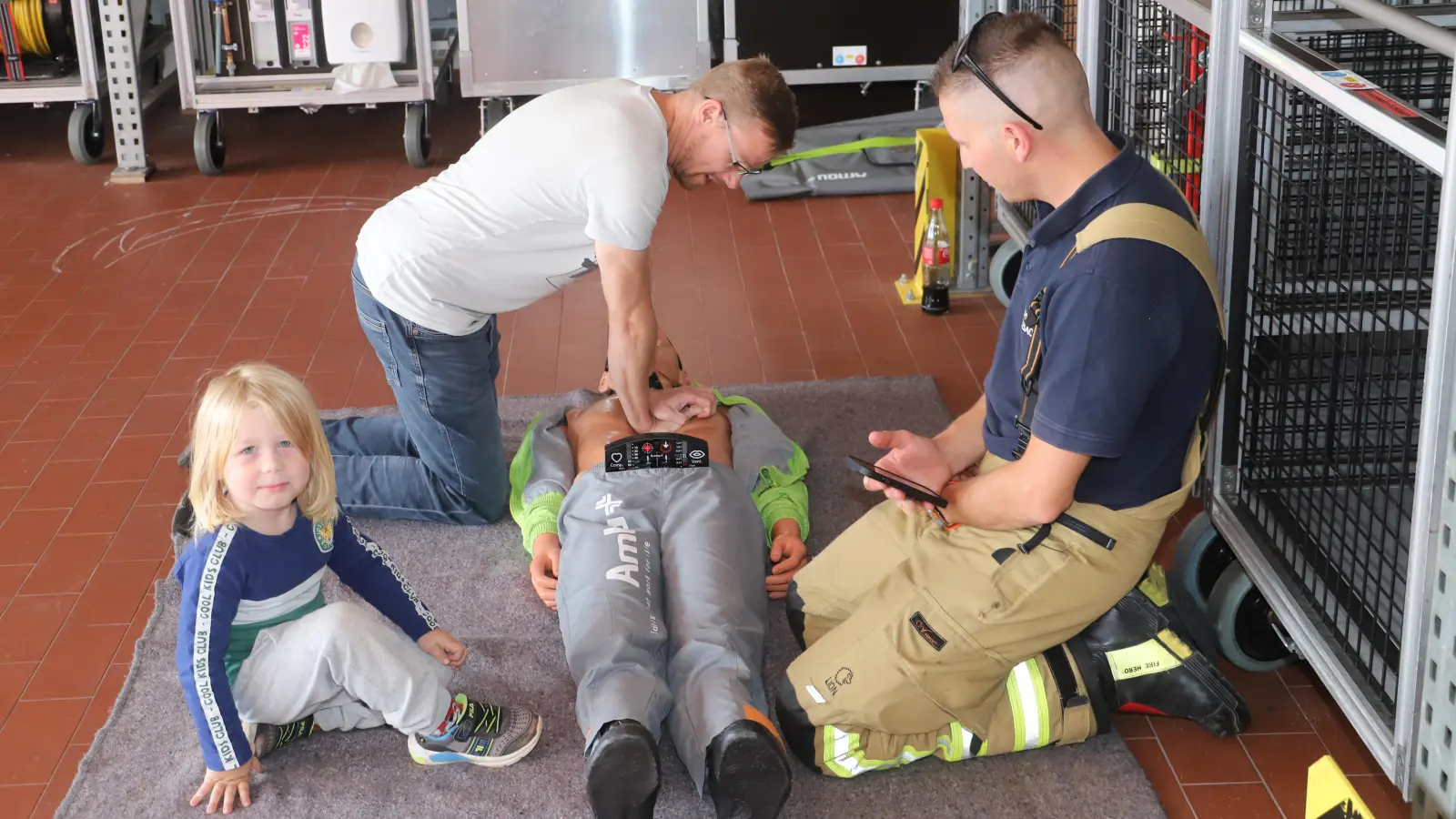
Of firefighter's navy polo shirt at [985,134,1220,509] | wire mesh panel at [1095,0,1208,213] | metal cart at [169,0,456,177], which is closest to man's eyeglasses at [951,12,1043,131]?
firefighter's navy polo shirt at [985,134,1220,509]

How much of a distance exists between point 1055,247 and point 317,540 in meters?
1.32

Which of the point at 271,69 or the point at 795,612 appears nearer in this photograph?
the point at 795,612

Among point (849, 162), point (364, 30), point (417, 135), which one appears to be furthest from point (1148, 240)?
point (364, 30)

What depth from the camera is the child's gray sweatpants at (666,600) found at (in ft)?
7.63

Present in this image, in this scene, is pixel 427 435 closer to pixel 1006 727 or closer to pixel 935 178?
pixel 1006 727

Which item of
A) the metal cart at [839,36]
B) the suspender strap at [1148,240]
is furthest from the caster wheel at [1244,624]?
the metal cart at [839,36]

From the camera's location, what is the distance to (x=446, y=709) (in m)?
→ 2.43

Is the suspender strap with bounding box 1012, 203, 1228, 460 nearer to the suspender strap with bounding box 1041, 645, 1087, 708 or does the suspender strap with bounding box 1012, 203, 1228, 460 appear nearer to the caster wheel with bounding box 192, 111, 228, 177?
the suspender strap with bounding box 1041, 645, 1087, 708

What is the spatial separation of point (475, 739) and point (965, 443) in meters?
1.04

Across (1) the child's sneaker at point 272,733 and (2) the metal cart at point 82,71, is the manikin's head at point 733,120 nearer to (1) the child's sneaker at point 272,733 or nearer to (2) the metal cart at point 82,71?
(1) the child's sneaker at point 272,733

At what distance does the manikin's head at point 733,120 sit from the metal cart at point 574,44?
321 centimetres

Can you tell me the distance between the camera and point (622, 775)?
216 centimetres

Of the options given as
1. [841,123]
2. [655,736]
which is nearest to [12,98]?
[841,123]

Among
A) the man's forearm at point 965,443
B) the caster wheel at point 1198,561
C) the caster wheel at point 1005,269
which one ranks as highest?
the man's forearm at point 965,443
